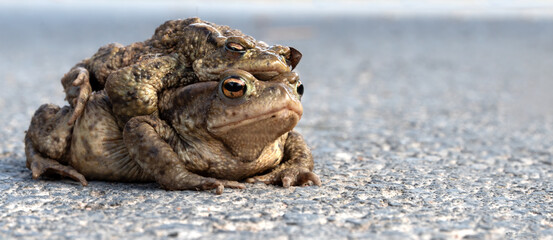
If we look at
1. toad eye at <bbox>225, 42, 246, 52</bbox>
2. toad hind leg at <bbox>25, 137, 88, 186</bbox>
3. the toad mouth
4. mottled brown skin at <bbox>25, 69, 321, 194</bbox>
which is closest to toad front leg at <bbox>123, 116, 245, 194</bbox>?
mottled brown skin at <bbox>25, 69, 321, 194</bbox>

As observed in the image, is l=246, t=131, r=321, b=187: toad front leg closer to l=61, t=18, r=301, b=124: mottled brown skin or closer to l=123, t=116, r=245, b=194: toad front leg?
l=123, t=116, r=245, b=194: toad front leg

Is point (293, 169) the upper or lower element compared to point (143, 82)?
lower

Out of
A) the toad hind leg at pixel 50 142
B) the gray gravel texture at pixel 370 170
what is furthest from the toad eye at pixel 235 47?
the toad hind leg at pixel 50 142

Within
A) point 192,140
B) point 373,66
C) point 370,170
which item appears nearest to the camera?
point 192,140

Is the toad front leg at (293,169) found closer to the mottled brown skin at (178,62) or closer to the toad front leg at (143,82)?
the mottled brown skin at (178,62)

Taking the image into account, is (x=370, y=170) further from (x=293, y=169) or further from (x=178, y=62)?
(x=178, y=62)

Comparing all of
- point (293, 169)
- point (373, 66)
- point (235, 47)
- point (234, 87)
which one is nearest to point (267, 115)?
point (234, 87)

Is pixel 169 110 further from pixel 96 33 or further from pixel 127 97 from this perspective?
pixel 96 33
